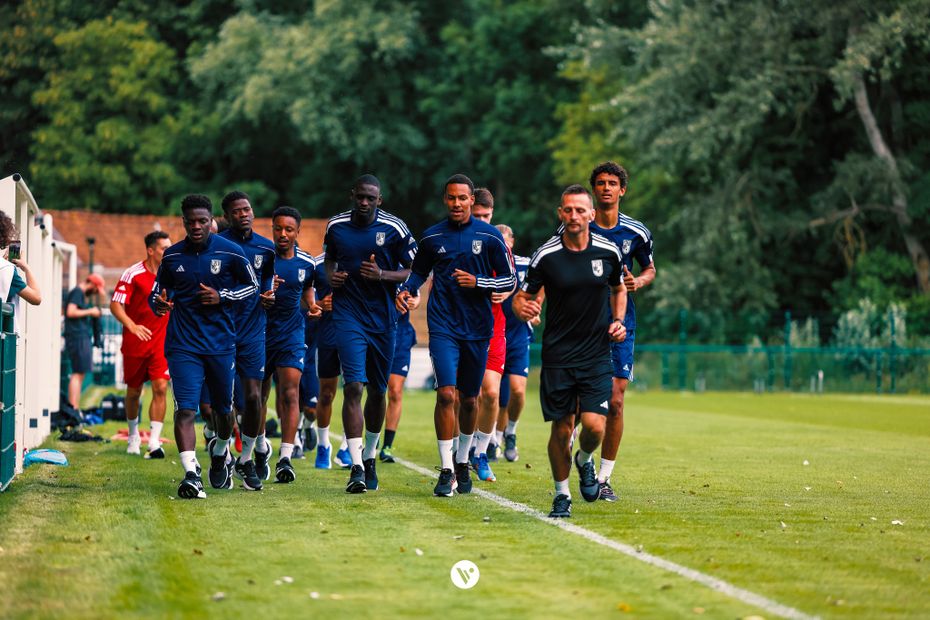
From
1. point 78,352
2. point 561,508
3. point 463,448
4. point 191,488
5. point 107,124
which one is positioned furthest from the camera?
point 107,124

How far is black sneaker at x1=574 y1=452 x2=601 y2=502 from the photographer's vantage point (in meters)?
10.9

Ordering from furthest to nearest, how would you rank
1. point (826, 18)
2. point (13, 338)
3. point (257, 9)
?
1. point (257, 9)
2. point (826, 18)
3. point (13, 338)

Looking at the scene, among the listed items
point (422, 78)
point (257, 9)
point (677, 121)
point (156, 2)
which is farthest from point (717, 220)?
point (156, 2)

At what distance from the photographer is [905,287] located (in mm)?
43344

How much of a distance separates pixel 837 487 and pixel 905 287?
32.1 m

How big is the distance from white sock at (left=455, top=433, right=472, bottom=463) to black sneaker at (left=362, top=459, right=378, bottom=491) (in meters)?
0.66

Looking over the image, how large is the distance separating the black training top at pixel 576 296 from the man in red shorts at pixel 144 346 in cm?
618

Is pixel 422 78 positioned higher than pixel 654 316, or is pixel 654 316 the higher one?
pixel 422 78

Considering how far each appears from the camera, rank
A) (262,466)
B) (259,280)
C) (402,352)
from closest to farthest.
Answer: (259,280) → (262,466) → (402,352)

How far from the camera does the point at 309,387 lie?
50.8 ft

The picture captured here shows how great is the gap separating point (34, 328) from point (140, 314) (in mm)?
1278

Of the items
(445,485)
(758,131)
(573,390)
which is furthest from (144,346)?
(758,131)

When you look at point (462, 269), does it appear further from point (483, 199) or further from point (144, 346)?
point (144, 346)

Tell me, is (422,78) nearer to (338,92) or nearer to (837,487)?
(338,92)
